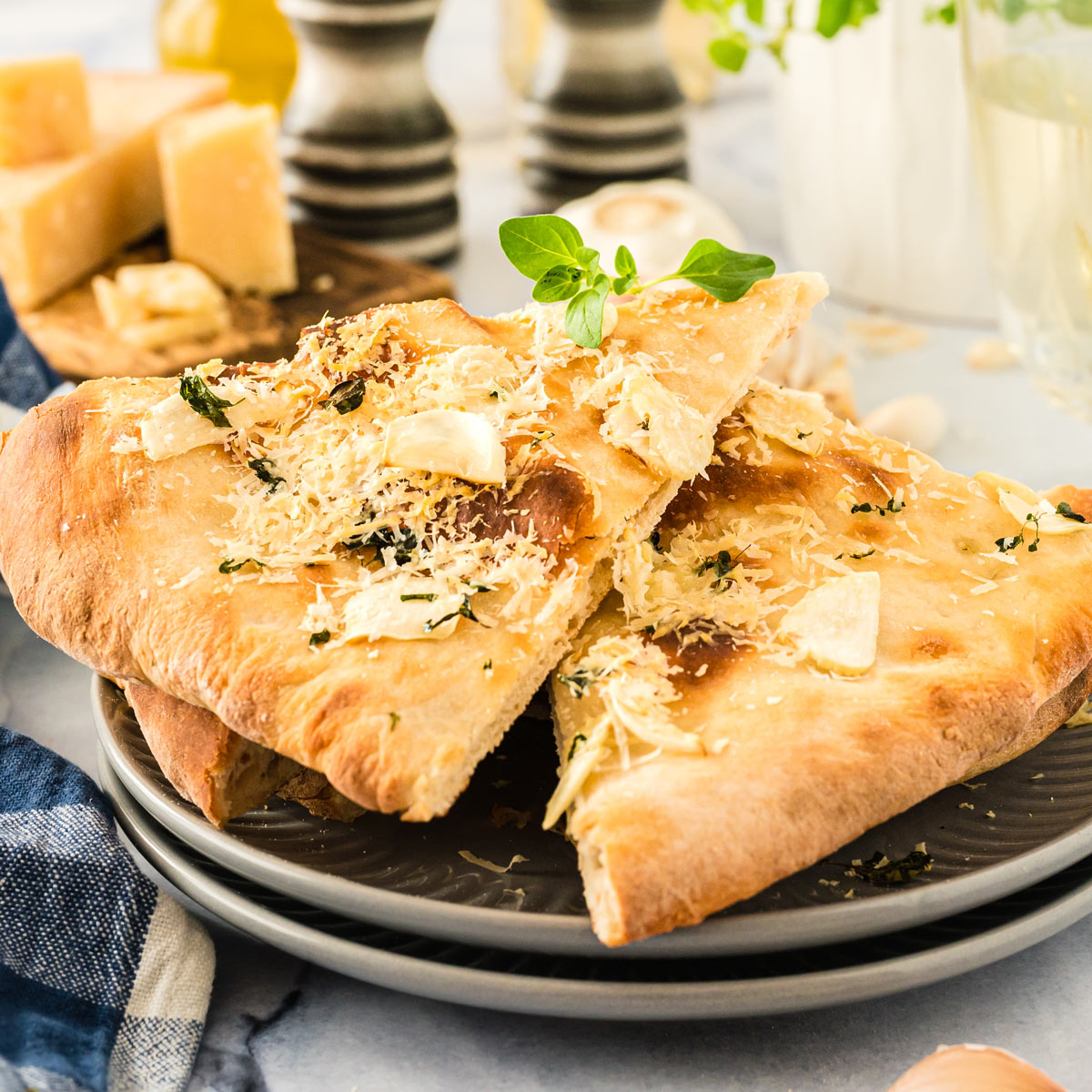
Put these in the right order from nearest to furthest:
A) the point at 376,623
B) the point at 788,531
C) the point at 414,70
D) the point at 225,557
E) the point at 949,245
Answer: the point at 376,623
the point at 225,557
the point at 788,531
the point at 949,245
the point at 414,70

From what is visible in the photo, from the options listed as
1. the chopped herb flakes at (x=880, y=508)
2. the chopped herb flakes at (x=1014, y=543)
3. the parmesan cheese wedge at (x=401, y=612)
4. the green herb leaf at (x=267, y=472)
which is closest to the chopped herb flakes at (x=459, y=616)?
the parmesan cheese wedge at (x=401, y=612)

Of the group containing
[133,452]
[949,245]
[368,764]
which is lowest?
[949,245]

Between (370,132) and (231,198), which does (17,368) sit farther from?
(370,132)

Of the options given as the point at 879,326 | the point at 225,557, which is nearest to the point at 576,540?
the point at 225,557

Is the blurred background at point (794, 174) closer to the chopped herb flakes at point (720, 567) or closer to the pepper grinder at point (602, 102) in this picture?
the pepper grinder at point (602, 102)

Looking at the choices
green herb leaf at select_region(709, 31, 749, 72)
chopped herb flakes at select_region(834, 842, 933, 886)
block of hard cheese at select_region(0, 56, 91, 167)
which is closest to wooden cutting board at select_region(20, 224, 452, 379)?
block of hard cheese at select_region(0, 56, 91, 167)

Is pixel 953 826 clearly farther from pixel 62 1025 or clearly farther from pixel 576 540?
pixel 62 1025
